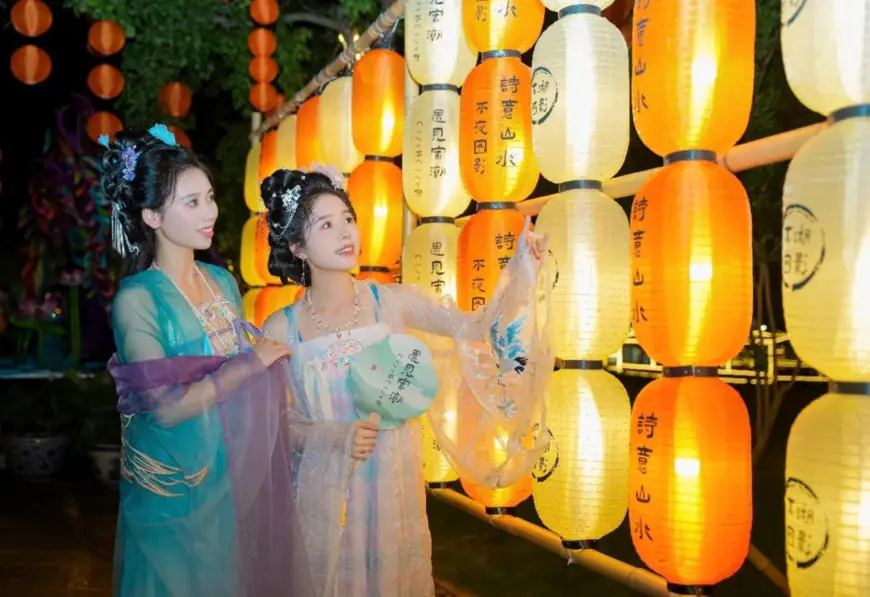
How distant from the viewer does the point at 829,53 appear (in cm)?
214

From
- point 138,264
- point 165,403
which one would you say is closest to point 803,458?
point 165,403

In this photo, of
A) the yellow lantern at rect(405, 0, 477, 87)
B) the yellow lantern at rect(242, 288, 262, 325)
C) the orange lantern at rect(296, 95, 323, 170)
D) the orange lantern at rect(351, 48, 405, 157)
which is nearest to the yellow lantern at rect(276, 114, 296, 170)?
the orange lantern at rect(296, 95, 323, 170)

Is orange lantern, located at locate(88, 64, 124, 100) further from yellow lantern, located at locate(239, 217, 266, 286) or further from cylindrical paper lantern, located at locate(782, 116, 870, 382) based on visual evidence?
cylindrical paper lantern, located at locate(782, 116, 870, 382)

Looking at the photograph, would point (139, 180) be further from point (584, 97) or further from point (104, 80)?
point (104, 80)

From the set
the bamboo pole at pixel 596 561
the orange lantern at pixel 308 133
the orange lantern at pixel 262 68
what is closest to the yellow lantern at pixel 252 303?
the orange lantern at pixel 308 133

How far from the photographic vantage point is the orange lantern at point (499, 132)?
370 centimetres

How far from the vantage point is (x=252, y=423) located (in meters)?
2.37

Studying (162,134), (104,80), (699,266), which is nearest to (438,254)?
(699,266)

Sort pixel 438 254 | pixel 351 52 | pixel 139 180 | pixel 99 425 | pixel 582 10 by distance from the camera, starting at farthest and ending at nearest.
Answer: pixel 99 425 < pixel 351 52 < pixel 438 254 < pixel 582 10 < pixel 139 180

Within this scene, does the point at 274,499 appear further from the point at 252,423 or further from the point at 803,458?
the point at 803,458

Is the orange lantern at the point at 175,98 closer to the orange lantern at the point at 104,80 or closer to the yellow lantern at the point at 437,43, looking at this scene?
the orange lantern at the point at 104,80

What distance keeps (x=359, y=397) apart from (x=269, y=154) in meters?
5.10

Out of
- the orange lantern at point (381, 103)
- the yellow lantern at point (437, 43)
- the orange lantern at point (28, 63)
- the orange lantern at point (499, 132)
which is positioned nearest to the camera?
the orange lantern at point (499, 132)

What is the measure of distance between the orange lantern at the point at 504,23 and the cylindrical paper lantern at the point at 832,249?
185 cm
